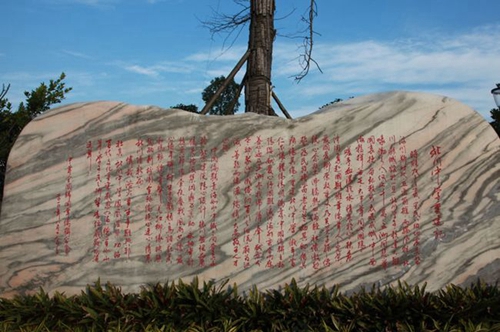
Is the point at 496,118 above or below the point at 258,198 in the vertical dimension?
above

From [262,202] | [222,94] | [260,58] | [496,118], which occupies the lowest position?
[262,202]

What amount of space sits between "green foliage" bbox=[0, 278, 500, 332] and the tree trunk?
10.2 ft

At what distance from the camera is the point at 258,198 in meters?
4.23

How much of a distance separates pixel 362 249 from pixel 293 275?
54 cm

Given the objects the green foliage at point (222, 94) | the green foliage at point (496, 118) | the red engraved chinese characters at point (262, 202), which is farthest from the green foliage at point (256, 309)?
the green foliage at point (222, 94)

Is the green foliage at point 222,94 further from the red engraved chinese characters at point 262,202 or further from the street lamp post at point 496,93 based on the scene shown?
the red engraved chinese characters at point 262,202

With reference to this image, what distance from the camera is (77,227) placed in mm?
4352

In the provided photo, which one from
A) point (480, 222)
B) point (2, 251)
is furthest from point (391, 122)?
point (2, 251)

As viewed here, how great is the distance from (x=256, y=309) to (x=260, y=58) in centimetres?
371

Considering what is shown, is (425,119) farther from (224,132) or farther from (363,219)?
(224,132)

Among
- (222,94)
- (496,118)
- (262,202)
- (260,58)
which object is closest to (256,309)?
(262,202)

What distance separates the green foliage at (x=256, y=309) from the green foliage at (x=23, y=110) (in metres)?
2.93

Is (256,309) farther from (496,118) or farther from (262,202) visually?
(496,118)

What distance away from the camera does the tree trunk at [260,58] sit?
6750 mm
